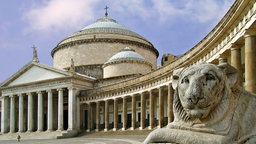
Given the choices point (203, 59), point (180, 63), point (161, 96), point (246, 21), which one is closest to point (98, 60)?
point (161, 96)

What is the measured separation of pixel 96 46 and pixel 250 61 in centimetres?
6572

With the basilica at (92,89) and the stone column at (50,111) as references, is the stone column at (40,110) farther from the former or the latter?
the stone column at (50,111)

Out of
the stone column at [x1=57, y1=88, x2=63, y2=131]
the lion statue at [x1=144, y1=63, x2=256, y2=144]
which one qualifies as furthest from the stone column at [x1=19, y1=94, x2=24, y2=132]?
the lion statue at [x1=144, y1=63, x2=256, y2=144]

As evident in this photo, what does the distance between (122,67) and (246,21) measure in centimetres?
5219

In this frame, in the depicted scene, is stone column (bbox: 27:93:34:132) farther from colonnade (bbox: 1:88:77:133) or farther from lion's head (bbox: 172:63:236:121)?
lion's head (bbox: 172:63:236:121)

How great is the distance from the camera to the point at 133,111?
2368 inches

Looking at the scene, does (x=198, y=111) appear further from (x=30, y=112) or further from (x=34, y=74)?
(x=30, y=112)

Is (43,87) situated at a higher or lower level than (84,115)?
higher

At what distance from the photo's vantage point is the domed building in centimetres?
8744

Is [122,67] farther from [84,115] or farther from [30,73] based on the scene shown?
[30,73]

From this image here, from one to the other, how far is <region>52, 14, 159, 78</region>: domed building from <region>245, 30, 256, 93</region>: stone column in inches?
2398

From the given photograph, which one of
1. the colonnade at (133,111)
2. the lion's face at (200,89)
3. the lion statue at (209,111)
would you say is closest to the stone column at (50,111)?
the colonnade at (133,111)

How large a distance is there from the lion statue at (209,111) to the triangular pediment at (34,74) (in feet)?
217

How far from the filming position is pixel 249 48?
78.0 feet
